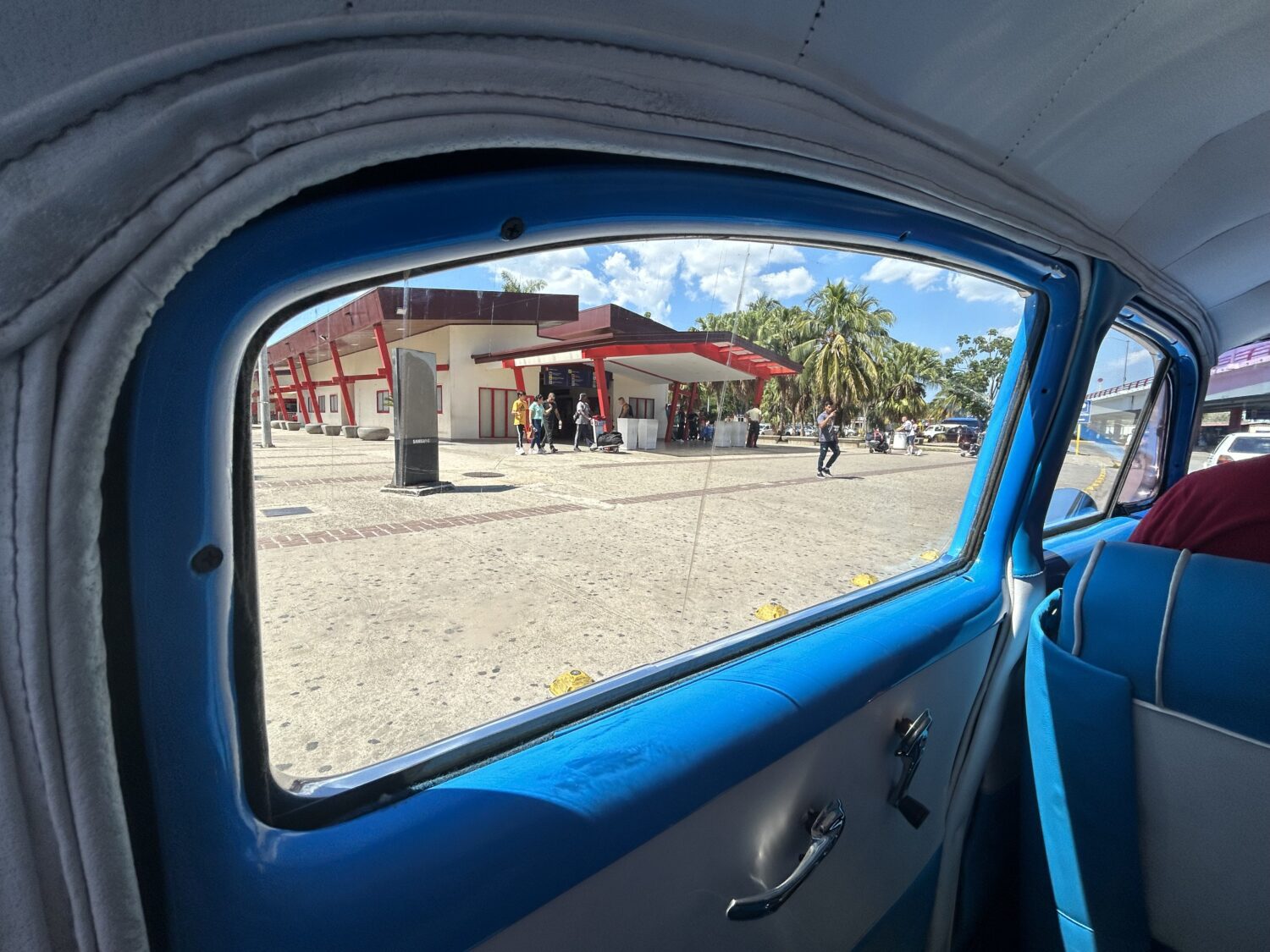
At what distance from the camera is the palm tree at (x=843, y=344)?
56.5 inches

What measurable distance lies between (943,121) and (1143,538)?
1367 millimetres

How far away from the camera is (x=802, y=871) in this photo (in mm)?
1150

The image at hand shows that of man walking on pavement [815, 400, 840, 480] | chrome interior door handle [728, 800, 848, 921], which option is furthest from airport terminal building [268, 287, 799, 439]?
chrome interior door handle [728, 800, 848, 921]

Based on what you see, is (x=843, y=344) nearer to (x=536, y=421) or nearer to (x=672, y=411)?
(x=672, y=411)

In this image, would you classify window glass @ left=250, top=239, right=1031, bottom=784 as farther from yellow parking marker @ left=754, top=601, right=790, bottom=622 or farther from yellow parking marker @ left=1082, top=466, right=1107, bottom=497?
yellow parking marker @ left=1082, top=466, right=1107, bottom=497

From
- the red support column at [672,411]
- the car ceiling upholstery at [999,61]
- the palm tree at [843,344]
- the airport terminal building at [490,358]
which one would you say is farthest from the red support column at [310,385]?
the palm tree at [843,344]

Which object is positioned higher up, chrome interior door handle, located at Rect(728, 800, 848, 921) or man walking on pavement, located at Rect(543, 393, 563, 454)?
man walking on pavement, located at Rect(543, 393, 563, 454)

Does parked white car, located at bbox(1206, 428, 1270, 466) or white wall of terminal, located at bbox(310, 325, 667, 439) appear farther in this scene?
parked white car, located at bbox(1206, 428, 1270, 466)

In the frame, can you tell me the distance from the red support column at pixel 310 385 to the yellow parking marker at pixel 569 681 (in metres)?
0.65

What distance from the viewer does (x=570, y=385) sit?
4.17 ft

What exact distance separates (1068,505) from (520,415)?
9.84 feet

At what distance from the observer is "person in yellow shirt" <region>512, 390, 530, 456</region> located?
1.27m

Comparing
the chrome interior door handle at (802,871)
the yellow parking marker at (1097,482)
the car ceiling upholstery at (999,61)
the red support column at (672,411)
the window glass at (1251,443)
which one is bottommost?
the chrome interior door handle at (802,871)

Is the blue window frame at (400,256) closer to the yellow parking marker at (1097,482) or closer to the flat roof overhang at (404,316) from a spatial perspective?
the flat roof overhang at (404,316)
